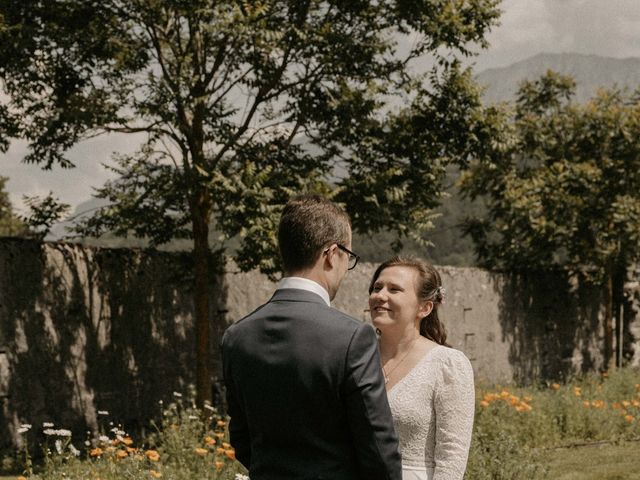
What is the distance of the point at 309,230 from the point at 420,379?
1.10 metres

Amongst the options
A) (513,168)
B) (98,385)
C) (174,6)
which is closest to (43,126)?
(174,6)

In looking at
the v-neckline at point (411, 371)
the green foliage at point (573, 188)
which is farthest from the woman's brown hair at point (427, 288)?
the green foliage at point (573, 188)

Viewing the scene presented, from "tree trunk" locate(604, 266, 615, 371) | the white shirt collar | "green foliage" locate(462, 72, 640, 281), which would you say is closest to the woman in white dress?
the white shirt collar

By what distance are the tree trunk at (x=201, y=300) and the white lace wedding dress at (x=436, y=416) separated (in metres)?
6.10

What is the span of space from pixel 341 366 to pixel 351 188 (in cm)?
677

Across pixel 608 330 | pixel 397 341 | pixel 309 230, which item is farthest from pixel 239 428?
pixel 608 330

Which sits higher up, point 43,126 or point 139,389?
point 43,126

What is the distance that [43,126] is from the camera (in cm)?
841

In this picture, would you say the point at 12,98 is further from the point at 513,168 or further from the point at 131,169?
the point at 513,168

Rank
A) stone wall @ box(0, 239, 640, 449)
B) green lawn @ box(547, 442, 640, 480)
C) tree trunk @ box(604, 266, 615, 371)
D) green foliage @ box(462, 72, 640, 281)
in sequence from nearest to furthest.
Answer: green lawn @ box(547, 442, 640, 480) → stone wall @ box(0, 239, 640, 449) → green foliage @ box(462, 72, 640, 281) → tree trunk @ box(604, 266, 615, 371)

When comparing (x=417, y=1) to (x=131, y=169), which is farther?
(x=131, y=169)

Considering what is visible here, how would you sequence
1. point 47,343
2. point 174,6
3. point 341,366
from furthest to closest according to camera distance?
1. point 47,343
2. point 174,6
3. point 341,366

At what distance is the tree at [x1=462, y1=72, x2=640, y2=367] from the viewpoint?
47.0 feet

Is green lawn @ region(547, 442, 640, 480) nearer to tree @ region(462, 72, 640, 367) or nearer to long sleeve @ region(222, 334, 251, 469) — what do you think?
long sleeve @ region(222, 334, 251, 469)
